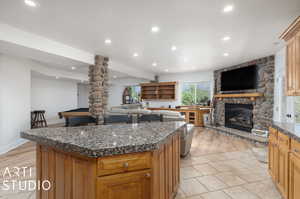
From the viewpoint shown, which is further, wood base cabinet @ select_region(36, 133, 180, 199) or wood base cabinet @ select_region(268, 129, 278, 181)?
wood base cabinet @ select_region(268, 129, 278, 181)

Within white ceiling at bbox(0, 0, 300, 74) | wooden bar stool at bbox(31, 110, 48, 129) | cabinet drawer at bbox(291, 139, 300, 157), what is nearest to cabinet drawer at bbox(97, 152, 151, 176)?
cabinet drawer at bbox(291, 139, 300, 157)

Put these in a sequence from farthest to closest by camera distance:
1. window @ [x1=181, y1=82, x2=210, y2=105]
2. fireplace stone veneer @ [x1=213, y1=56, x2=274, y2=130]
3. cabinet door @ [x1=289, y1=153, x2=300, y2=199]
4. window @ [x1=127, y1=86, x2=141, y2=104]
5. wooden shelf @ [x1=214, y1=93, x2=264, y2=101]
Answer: window @ [x1=127, y1=86, x2=141, y2=104] → window @ [x1=181, y1=82, x2=210, y2=105] → wooden shelf @ [x1=214, y1=93, x2=264, y2=101] → fireplace stone veneer @ [x1=213, y1=56, x2=274, y2=130] → cabinet door @ [x1=289, y1=153, x2=300, y2=199]

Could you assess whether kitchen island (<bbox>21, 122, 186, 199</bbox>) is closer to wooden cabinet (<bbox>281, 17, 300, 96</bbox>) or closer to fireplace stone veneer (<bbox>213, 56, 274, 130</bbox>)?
wooden cabinet (<bbox>281, 17, 300, 96</bbox>)

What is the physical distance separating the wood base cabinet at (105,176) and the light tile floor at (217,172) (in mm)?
1142

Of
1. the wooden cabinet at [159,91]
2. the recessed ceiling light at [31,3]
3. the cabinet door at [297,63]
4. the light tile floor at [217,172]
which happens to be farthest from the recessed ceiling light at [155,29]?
the wooden cabinet at [159,91]

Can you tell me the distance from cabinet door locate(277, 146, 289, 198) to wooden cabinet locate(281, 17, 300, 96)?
2.93 ft

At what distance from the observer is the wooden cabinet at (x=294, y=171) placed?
5.17 feet

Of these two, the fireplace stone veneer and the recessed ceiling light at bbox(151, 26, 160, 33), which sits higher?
the recessed ceiling light at bbox(151, 26, 160, 33)

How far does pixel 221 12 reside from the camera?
A: 2314mm

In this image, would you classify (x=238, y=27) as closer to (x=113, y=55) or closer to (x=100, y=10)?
(x=100, y=10)

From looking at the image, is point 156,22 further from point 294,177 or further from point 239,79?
point 239,79

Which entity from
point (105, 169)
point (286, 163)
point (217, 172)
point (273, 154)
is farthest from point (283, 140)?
point (105, 169)

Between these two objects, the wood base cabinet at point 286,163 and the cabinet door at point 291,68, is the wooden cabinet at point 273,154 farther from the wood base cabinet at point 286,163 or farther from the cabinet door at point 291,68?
the cabinet door at point 291,68

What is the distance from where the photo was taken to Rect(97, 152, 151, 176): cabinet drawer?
108 cm
